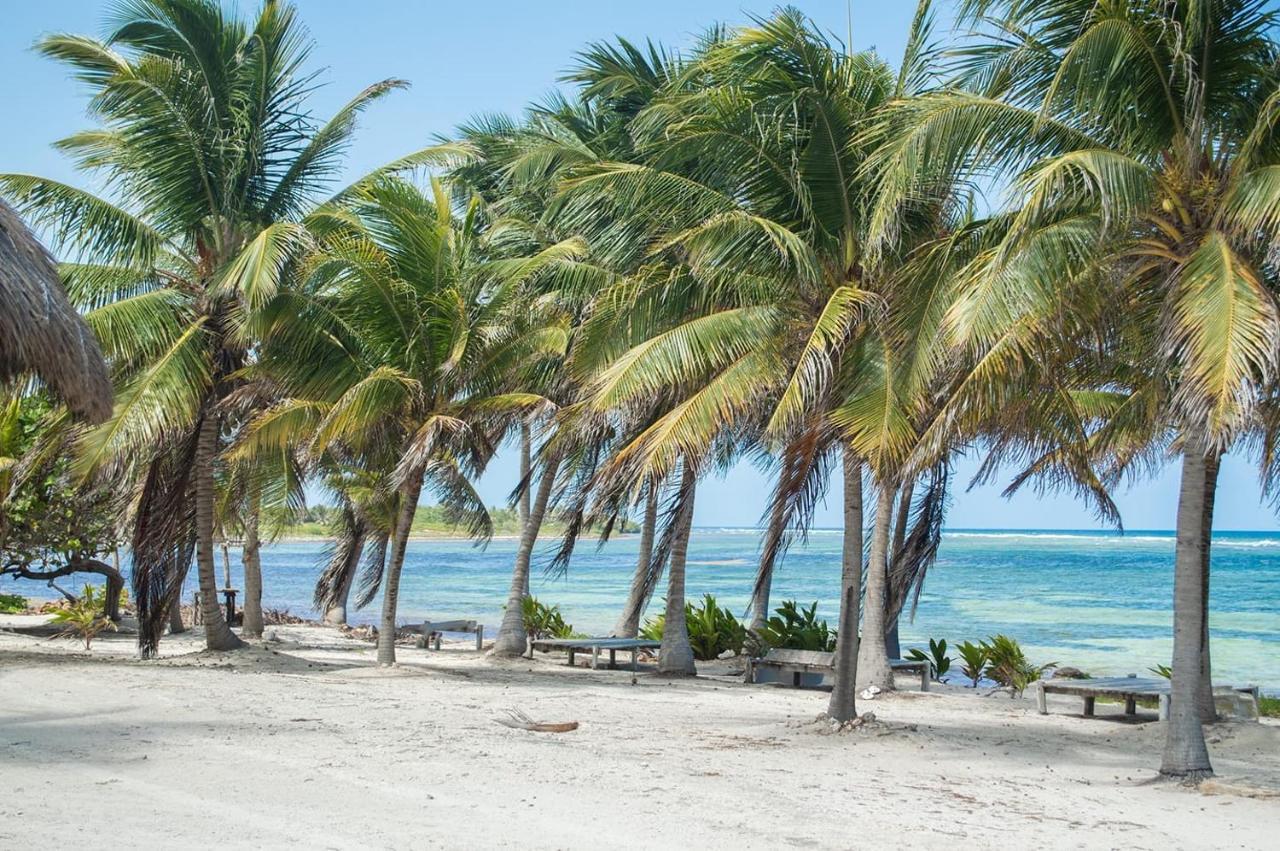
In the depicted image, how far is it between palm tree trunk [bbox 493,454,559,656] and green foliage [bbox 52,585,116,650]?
5639 millimetres

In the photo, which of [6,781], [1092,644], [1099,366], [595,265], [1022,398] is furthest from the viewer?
[1092,644]

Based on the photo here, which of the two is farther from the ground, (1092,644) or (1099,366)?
(1099,366)

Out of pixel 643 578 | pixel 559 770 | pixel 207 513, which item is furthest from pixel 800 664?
pixel 207 513

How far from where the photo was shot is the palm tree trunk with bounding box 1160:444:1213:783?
27.0 ft

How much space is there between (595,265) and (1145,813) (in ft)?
34.0

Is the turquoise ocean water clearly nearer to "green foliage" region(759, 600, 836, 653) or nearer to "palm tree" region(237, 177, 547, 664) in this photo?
"green foliage" region(759, 600, 836, 653)

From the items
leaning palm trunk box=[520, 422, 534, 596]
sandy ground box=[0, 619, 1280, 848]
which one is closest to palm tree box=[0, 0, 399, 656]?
sandy ground box=[0, 619, 1280, 848]

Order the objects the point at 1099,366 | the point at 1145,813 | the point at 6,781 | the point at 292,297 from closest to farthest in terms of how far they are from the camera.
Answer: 1. the point at 6,781
2. the point at 1145,813
3. the point at 1099,366
4. the point at 292,297

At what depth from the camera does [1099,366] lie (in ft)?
33.4

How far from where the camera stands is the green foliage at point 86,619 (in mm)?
16344

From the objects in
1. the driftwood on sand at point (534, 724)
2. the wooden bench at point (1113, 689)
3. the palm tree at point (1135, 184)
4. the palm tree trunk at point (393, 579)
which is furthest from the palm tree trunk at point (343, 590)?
the palm tree at point (1135, 184)

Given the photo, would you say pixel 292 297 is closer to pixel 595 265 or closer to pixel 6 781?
pixel 595 265

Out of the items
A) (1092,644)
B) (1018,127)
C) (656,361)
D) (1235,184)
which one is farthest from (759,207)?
(1092,644)

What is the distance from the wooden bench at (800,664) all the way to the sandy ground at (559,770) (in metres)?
1.16
